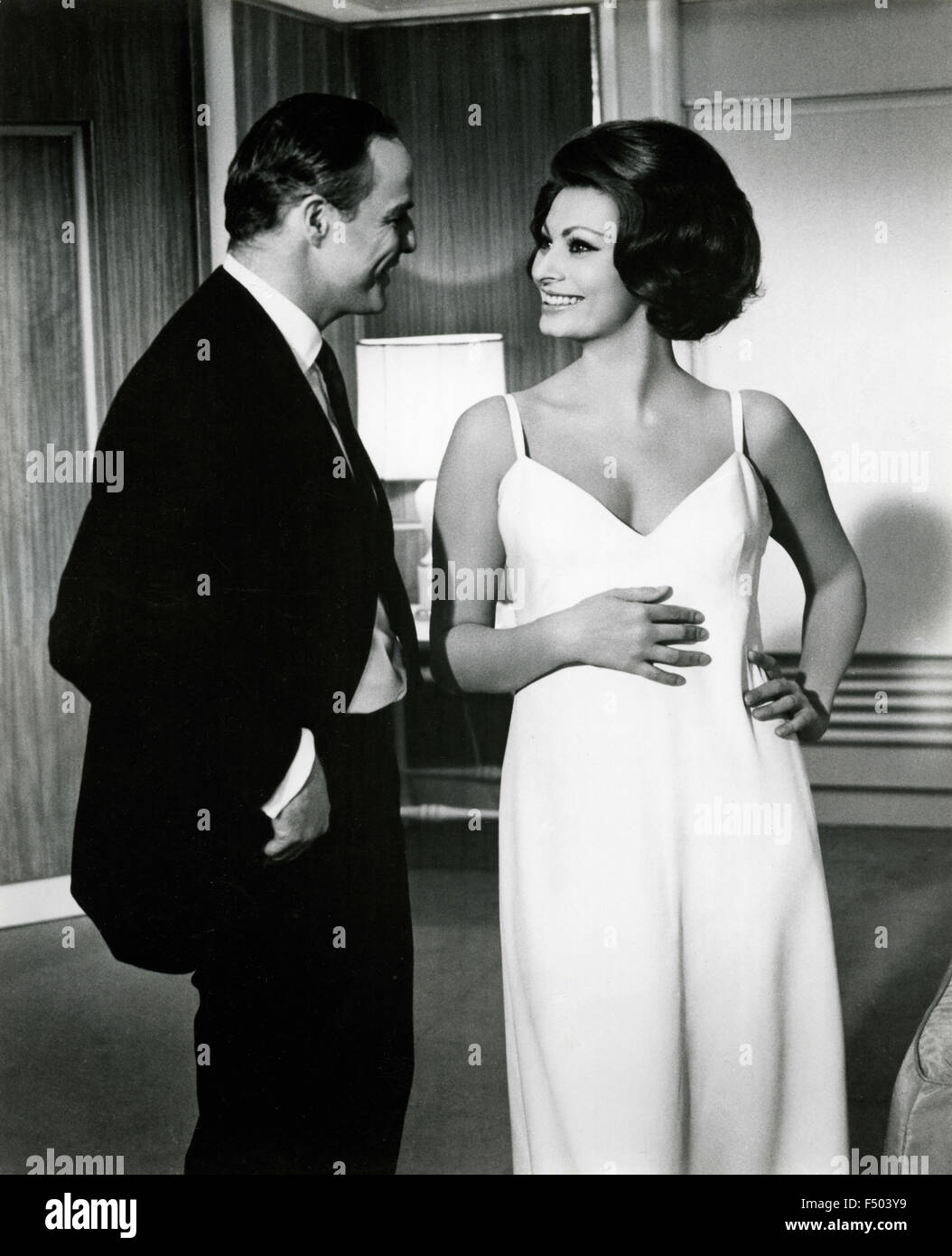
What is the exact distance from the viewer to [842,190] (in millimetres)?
2684

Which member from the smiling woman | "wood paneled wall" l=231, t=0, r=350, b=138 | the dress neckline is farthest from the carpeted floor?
"wood paneled wall" l=231, t=0, r=350, b=138

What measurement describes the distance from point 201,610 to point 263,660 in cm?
13

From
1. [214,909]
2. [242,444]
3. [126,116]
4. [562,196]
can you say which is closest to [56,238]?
[126,116]

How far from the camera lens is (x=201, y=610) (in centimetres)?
215

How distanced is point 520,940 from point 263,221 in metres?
1.25

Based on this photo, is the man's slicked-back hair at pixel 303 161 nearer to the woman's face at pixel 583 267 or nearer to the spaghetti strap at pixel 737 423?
the woman's face at pixel 583 267

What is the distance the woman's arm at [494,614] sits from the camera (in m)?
2.10

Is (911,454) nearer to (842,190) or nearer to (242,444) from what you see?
(842,190)

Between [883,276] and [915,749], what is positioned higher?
[883,276]

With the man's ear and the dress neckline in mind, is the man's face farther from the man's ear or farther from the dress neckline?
the dress neckline

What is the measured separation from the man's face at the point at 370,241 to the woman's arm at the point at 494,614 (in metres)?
0.29

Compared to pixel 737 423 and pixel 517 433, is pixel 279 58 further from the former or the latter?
pixel 737 423

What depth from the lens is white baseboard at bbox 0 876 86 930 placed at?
2721mm

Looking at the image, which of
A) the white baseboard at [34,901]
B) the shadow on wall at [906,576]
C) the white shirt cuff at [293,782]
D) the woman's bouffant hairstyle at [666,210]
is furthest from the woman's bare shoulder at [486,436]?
Result: the white baseboard at [34,901]
